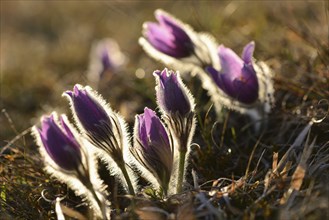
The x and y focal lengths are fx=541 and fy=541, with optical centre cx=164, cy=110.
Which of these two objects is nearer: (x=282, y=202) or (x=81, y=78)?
(x=282, y=202)

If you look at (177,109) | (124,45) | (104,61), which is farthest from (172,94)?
(124,45)

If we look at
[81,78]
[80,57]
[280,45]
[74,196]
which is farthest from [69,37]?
[74,196]

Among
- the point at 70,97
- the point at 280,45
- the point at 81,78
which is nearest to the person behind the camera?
the point at 70,97

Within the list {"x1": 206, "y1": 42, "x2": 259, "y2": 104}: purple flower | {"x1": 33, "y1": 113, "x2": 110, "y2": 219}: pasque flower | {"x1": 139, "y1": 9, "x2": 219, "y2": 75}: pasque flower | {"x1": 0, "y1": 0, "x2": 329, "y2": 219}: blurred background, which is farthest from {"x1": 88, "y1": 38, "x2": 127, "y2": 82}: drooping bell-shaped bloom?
{"x1": 33, "y1": 113, "x2": 110, "y2": 219}: pasque flower

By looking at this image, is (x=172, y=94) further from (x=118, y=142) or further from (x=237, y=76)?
(x=237, y=76)

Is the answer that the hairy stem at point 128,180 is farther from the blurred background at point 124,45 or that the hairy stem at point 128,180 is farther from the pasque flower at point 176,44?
the pasque flower at point 176,44

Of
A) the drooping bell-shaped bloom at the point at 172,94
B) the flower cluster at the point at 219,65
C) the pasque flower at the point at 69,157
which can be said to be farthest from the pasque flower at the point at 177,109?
the flower cluster at the point at 219,65

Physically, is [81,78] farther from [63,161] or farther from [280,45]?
[63,161]
